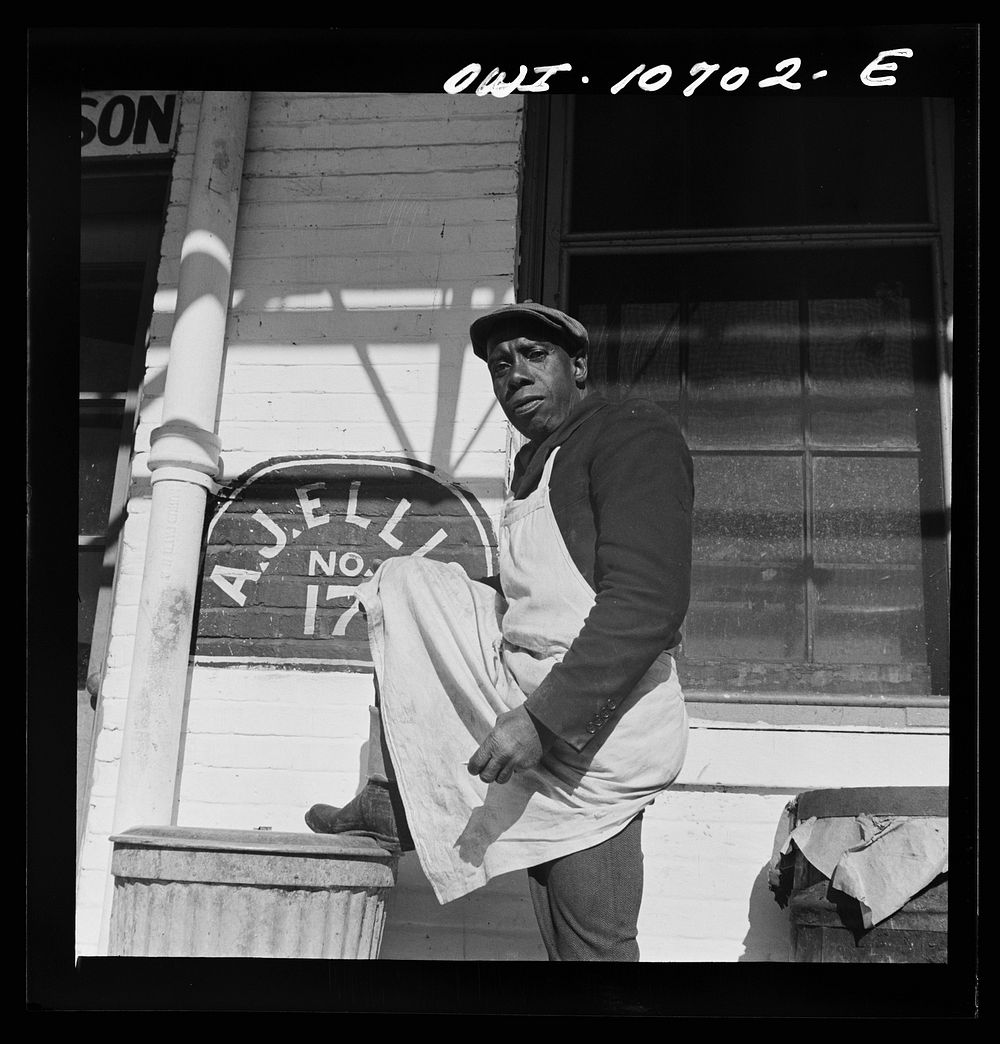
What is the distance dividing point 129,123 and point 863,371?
9.22 feet

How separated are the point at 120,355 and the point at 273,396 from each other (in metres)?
0.75

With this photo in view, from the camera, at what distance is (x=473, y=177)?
4098mm

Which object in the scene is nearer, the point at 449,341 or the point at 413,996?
the point at 413,996

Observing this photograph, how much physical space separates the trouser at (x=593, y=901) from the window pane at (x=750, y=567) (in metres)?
0.93

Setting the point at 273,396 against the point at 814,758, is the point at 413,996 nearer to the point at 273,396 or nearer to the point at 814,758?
the point at 814,758

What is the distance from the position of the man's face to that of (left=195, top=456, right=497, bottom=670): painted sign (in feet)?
1.47

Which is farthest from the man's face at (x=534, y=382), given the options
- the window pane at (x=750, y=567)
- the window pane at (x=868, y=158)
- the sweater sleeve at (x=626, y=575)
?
the window pane at (x=868, y=158)

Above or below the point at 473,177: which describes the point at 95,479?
below

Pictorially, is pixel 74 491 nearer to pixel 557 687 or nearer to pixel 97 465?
pixel 97 465

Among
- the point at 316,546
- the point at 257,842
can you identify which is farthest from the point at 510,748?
the point at 316,546

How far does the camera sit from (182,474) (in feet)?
12.5

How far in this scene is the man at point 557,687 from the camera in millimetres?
3111

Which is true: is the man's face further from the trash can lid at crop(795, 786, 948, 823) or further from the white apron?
the trash can lid at crop(795, 786, 948, 823)

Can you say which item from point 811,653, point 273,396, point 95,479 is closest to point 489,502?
point 273,396
